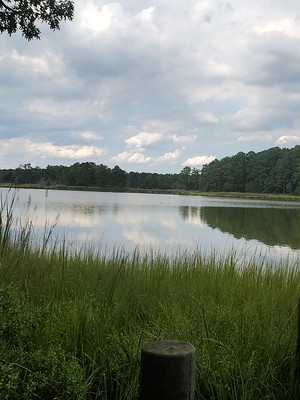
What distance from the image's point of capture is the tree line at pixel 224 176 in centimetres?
8319

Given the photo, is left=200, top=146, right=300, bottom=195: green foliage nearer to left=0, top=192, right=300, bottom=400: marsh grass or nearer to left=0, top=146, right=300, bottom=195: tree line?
left=0, top=146, right=300, bottom=195: tree line

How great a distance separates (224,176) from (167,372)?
97.8 meters

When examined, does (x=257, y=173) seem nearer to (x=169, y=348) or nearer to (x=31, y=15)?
(x=31, y=15)

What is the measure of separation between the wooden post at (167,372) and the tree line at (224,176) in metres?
72.4

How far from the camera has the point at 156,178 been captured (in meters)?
104

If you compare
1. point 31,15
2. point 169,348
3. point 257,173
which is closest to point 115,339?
point 169,348

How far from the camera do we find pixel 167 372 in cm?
163

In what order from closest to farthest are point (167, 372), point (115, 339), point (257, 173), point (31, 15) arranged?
Answer: point (167, 372) → point (115, 339) → point (31, 15) → point (257, 173)

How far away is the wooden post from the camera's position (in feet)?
5.34

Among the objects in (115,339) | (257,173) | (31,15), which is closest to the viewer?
(115,339)

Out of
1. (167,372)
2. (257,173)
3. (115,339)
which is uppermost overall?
(257,173)

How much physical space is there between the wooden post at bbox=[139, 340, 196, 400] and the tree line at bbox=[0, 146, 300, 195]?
72425 mm

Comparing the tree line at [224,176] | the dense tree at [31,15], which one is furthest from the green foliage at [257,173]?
the dense tree at [31,15]

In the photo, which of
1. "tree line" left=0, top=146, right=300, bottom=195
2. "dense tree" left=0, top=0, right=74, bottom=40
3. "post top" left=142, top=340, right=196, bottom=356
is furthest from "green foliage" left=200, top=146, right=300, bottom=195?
"post top" left=142, top=340, right=196, bottom=356
